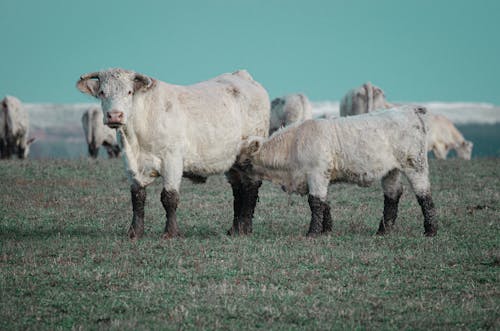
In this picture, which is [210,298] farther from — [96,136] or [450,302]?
[96,136]

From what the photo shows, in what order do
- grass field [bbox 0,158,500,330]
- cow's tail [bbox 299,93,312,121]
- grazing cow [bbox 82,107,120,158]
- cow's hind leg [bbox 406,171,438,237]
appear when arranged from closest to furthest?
1. grass field [bbox 0,158,500,330]
2. cow's hind leg [bbox 406,171,438,237]
3. cow's tail [bbox 299,93,312,121]
4. grazing cow [bbox 82,107,120,158]

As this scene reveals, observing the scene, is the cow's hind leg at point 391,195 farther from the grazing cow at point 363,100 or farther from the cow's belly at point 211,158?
the grazing cow at point 363,100

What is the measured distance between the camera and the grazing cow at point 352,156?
488 inches

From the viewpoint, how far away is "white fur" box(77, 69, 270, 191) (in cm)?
1208

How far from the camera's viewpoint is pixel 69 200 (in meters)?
17.1

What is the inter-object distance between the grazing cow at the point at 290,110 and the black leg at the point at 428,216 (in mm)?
18083

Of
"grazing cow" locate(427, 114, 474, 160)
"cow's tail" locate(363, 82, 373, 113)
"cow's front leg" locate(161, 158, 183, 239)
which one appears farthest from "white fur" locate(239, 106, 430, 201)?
"grazing cow" locate(427, 114, 474, 160)

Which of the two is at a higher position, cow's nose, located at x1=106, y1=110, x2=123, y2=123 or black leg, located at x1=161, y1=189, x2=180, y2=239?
cow's nose, located at x1=106, y1=110, x2=123, y2=123

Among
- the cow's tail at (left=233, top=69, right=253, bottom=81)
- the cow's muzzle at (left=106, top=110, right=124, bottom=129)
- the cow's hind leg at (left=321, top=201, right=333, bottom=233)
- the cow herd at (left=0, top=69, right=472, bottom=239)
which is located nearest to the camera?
the cow's muzzle at (left=106, top=110, right=124, bottom=129)

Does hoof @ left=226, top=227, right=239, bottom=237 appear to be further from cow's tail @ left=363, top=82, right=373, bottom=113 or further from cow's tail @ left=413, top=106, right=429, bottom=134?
cow's tail @ left=363, top=82, right=373, bottom=113

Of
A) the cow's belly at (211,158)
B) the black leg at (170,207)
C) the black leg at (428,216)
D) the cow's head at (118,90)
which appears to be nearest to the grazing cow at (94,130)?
the cow's belly at (211,158)

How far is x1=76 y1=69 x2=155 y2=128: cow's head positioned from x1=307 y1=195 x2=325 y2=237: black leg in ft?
8.87

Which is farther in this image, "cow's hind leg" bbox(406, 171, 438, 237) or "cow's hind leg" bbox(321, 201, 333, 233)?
"cow's hind leg" bbox(321, 201, 333, 233)

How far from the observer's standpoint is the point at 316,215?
12.2 meters
